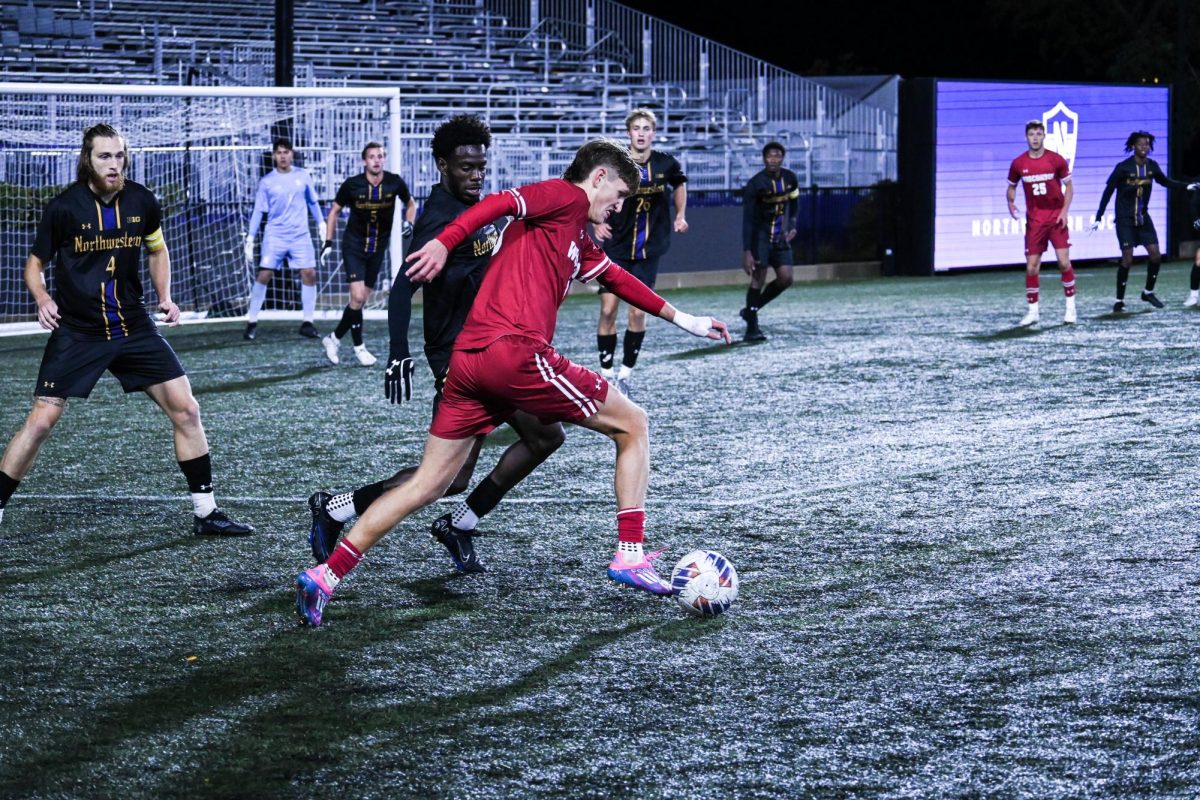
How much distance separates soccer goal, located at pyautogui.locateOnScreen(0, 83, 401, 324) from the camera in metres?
16.8

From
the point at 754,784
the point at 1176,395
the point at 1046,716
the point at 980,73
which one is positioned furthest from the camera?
the point at 980,73

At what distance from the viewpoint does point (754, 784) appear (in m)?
3.97

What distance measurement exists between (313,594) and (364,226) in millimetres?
9089

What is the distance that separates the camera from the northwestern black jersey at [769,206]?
15.6 m

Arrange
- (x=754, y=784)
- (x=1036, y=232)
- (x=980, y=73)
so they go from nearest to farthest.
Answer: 1. (x=754, y=784)
2. (x=1036, y=232)
3. (x=980, y=73)

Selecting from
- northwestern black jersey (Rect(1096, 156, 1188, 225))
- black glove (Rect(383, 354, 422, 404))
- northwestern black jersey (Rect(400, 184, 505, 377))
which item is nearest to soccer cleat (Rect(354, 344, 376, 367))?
northwestern black jersey (Rect(400, 184, 505, 377))

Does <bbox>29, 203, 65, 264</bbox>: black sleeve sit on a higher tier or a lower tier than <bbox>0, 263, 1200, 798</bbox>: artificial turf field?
higher

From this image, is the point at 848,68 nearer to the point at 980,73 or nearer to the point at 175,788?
the point at 980,73

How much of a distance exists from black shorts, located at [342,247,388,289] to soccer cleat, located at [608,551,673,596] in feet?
28.7

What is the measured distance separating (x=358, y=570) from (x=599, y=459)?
277cm

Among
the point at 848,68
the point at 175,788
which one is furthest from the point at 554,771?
the point at 848,68

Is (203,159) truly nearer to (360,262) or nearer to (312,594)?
(360,262)

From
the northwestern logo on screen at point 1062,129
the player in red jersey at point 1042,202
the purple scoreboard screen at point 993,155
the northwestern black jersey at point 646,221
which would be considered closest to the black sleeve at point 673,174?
the northwestern black jersey at point 646,221

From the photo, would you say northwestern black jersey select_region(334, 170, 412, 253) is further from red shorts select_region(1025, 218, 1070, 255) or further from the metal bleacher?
the metal bleacher
